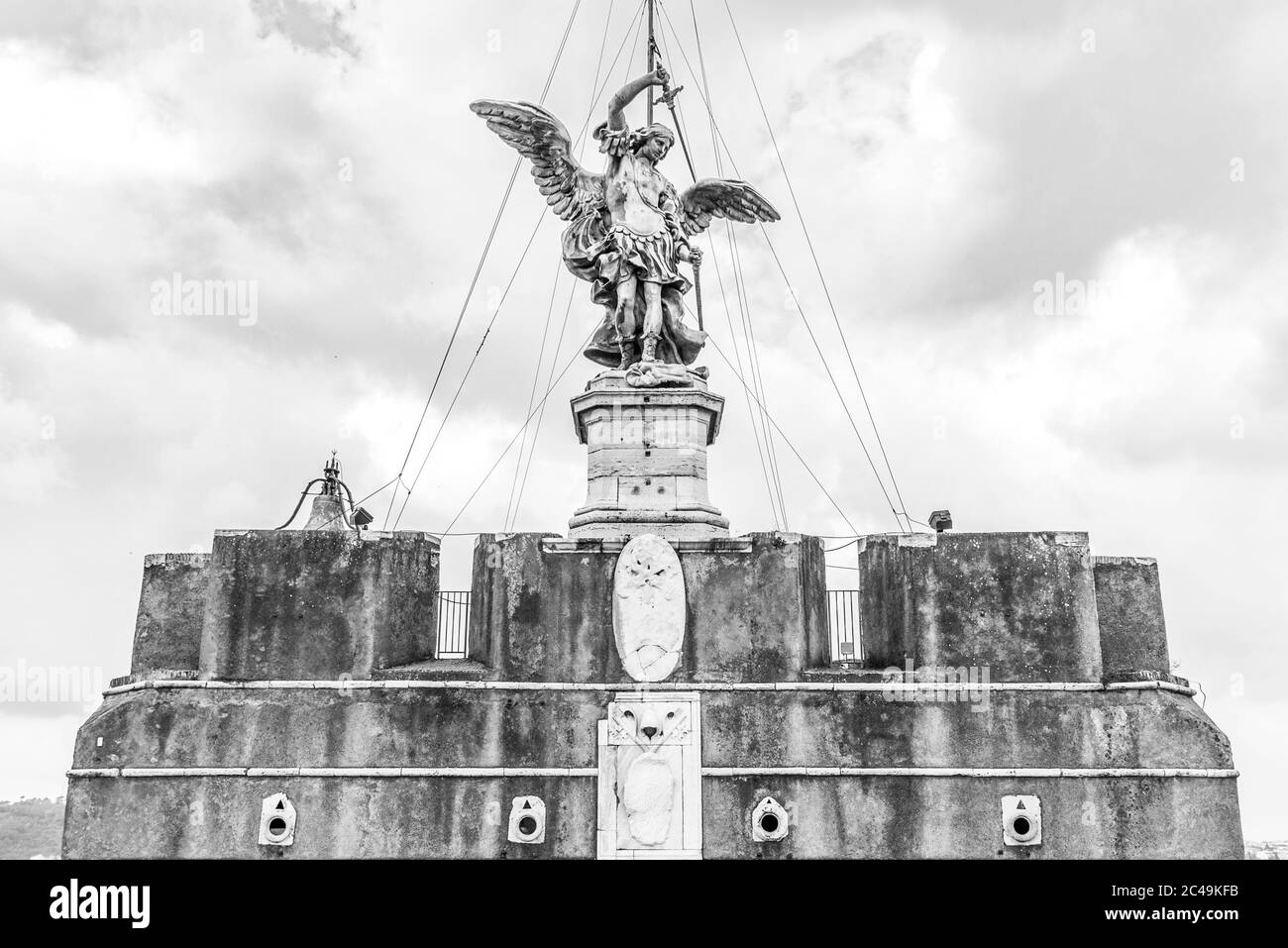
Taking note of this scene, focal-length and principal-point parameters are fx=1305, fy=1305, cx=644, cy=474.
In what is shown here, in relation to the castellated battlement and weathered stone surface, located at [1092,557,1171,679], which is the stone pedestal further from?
weathered stone surface, located at [1092,557,1171,679]

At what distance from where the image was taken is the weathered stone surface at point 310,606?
47.4 ft

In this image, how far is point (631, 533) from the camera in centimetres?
1488

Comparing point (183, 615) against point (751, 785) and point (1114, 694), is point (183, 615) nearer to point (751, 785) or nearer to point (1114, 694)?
point (751, 785)

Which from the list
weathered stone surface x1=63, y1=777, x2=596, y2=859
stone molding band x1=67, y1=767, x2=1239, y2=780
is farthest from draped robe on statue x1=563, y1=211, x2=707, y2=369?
weathered stone surface x1=63, y1=777, x2=596, y2=859

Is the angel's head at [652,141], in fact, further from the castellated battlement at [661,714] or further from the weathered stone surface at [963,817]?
the weathered stone surface at [963,817]

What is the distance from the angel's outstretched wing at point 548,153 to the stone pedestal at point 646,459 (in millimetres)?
2469

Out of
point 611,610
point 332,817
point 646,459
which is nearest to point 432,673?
point 332,817

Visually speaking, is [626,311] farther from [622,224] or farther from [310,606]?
[310,606]

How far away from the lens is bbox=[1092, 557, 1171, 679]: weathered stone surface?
14555 millimetres

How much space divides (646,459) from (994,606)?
4362mm

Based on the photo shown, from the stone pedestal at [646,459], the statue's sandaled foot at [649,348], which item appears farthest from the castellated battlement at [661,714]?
the statue's sandaled foot at [649,348]
